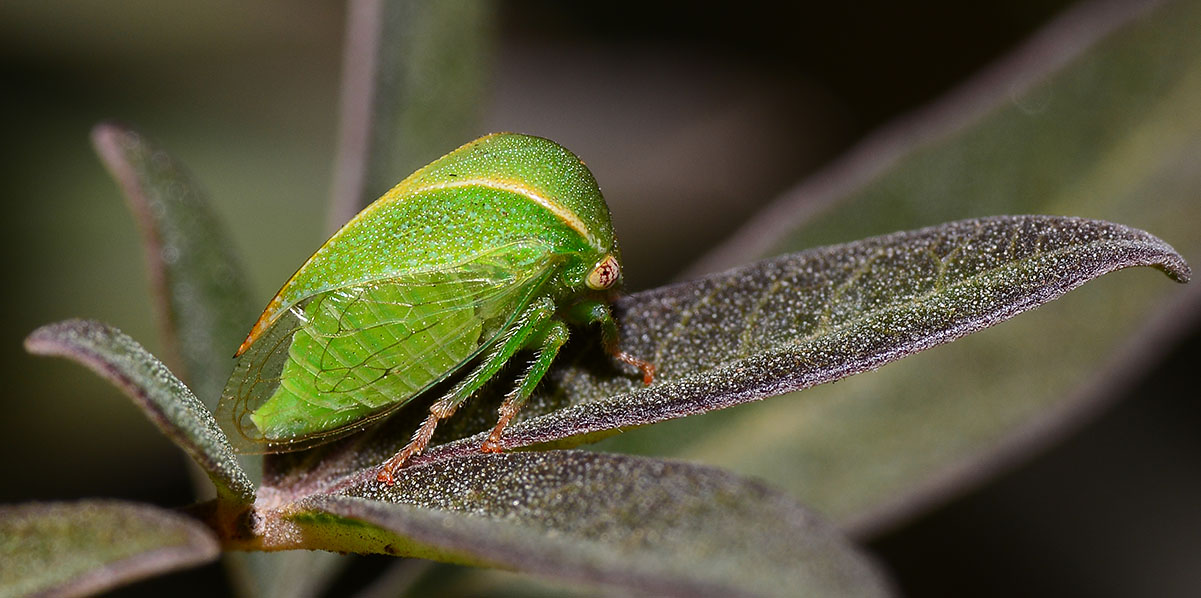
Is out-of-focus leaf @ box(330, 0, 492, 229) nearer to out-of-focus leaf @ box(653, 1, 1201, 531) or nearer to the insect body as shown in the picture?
the insect body

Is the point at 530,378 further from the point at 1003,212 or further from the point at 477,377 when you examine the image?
the point at 1003,212

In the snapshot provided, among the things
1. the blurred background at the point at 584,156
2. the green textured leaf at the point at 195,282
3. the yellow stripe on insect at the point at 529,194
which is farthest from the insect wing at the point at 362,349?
the blurred background at the point at 584,156

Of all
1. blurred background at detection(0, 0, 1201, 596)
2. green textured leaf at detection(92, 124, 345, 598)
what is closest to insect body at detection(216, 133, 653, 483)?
green textured leaf at detection(92, 124, 345, 598)

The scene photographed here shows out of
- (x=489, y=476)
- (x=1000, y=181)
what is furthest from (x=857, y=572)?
(x=1000, y=181)

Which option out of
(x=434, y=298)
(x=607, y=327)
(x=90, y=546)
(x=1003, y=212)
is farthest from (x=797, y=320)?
(x=1003, y=212)

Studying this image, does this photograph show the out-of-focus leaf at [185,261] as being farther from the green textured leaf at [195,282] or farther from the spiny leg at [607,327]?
the spiny leg at [607,327]
